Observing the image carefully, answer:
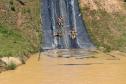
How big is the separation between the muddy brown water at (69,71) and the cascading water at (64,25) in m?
4.81

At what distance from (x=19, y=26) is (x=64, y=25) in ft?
12.0

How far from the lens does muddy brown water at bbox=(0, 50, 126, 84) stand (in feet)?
49.9

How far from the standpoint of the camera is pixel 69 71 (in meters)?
17.4

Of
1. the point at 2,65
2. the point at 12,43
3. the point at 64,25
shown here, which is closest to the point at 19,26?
the point at 64,25

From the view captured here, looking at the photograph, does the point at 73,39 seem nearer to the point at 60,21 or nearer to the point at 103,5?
the point at 60,21

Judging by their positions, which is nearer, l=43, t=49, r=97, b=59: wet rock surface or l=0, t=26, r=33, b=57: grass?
l=0, t=26, r=33, b=57: grass

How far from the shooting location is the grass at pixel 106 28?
26.7 m

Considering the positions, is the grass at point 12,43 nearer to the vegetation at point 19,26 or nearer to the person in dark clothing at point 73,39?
the vegetation at point 19,26

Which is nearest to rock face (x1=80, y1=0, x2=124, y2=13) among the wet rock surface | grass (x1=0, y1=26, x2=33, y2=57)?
the wet rock surface

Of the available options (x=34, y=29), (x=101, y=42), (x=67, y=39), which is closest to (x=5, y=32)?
(x=34, y=29)

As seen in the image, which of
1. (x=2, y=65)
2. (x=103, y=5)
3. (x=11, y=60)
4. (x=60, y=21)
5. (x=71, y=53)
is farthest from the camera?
(x=103, y=5)

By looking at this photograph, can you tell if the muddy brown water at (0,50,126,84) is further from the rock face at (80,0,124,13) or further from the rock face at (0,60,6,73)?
the rock face at (80,0,124,13)

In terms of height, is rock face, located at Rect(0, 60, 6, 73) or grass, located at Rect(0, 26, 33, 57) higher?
grass, located at Rect(0, 26, 33, 57)

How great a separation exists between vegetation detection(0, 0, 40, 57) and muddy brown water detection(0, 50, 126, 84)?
4.71 ft
